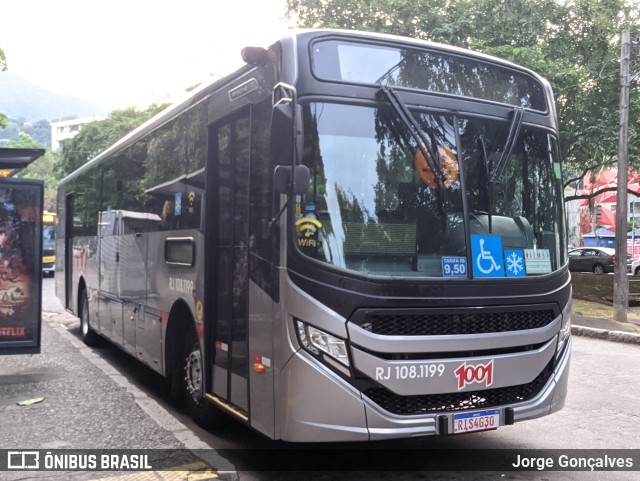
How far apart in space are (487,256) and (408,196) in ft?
2.30

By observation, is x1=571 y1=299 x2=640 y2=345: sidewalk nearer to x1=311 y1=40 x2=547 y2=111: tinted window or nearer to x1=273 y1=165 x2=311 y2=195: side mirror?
x1=311 y1=40 x2=547 y2=111: tinted window

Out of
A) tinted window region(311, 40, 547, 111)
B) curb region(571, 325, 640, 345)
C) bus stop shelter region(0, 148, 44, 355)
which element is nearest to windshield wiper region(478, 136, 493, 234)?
tinted window region(311, 40, 547, 111)

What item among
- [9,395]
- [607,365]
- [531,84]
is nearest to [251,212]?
[531,84]

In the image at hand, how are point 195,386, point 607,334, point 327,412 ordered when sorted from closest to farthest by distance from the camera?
point 327,412 < point 195,386 < point 607,334

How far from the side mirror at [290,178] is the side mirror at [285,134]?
0.19 ft

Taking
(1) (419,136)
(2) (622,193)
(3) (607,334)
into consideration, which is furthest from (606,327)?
(1) (419,136)

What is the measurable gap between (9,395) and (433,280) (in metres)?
4.95

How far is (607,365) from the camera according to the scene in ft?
30.9

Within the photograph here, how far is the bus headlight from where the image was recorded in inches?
162

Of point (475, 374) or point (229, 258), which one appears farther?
point (229, 258)

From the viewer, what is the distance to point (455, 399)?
444cm

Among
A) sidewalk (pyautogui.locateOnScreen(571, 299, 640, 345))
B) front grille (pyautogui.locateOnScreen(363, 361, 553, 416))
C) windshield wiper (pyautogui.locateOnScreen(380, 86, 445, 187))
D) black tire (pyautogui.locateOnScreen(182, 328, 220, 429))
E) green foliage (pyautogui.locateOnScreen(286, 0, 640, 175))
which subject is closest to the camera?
front grille (pyautogui.locateOnScreen(363, 361, 553, 416))

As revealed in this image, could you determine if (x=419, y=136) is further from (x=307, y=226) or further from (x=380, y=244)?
(x=307, y=226)

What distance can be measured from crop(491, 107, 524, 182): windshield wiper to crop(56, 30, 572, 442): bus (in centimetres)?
2
